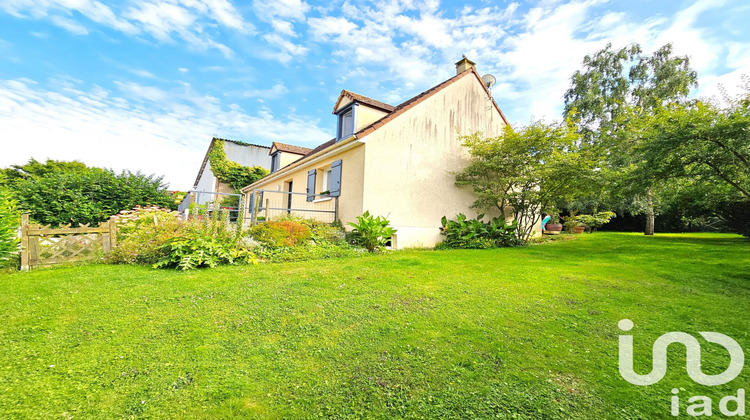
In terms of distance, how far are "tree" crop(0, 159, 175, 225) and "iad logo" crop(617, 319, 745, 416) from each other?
1388 cm

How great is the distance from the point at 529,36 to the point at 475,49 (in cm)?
303

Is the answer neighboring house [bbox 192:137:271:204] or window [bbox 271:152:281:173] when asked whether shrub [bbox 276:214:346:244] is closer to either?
window [bbox 271:152:281:173]

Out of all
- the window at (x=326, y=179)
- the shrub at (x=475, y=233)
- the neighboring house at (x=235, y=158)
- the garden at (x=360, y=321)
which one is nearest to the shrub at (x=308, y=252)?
the garden at (x=360, y=321)

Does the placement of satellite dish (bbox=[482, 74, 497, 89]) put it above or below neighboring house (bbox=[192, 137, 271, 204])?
above

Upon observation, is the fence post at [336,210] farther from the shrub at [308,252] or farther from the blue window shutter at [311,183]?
the shrub at [308,252]

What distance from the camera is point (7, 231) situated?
16.7 ft

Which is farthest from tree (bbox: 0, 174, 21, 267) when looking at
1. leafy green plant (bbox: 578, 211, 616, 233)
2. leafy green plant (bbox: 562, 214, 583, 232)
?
leafy green plant (bbox: 562, 214, 583, 232)

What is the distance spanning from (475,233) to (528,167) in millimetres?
2899

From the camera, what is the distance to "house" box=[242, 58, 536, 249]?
8.51 m

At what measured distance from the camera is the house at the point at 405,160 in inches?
335

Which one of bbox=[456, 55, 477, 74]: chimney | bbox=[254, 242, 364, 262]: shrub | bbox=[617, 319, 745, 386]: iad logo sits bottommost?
bbox=[617, 319, 745, 386]: iad logo

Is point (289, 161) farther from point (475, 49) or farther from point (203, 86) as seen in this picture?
point (475, 49)

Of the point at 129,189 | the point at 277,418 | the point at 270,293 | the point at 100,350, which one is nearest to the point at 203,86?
the point at 129,189

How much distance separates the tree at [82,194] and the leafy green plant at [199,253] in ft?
22.7
